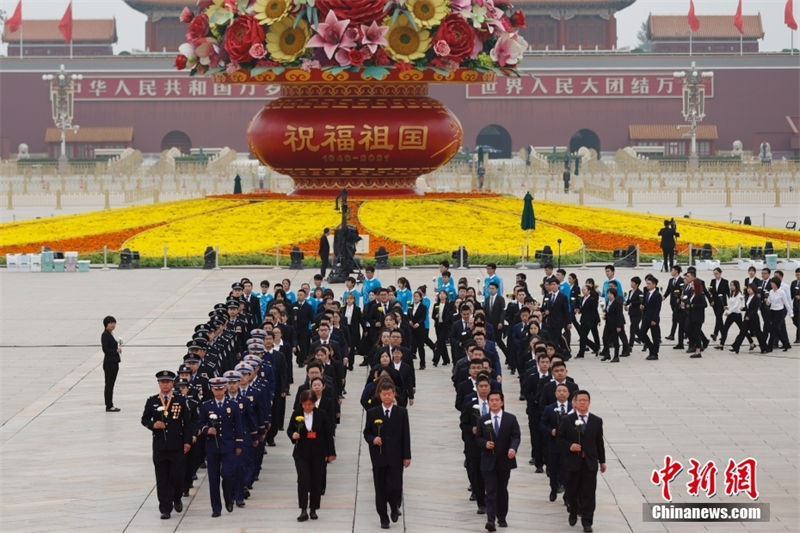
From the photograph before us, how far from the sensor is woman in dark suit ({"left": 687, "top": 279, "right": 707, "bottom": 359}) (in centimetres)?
2156

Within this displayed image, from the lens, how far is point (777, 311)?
870 inches

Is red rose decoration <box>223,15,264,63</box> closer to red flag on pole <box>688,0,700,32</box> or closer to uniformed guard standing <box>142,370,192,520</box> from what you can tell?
uniformed guard standing <box>142,370,192,520</box>

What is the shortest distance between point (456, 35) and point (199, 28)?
5802 millimetres

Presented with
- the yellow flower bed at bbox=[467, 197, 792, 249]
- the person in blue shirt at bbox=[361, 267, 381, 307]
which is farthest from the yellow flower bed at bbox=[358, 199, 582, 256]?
the person in blue shirt at bbox=[361, 267, 381, 307]

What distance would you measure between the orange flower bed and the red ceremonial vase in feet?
12.4

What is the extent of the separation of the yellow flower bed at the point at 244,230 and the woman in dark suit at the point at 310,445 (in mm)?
20786

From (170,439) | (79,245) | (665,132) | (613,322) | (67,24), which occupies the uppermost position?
(67,24)

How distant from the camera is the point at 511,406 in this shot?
1805 cm

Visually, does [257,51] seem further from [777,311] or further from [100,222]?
[777,311]

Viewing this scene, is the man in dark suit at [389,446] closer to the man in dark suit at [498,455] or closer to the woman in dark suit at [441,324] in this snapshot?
the man in dark suit at [498,455]

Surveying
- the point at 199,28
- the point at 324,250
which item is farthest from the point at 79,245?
the point at 324,250

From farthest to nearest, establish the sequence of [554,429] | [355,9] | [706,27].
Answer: [706,27]
[355,9]
[554,429]

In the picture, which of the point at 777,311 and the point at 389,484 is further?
the point at 777,311

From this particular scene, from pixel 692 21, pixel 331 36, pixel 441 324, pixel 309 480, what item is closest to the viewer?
pixel 309 480
